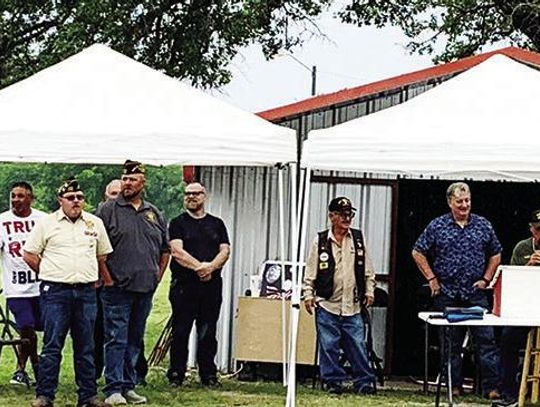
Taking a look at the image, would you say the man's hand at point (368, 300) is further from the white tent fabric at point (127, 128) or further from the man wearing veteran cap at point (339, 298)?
the white tent fabric at point (127, 128)

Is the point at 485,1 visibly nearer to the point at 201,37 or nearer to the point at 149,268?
Result: the point at 201,37

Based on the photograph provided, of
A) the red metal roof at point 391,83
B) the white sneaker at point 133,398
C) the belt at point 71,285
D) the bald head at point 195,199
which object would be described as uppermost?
the red metal roof at point 391,83

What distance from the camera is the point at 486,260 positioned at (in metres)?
8.49

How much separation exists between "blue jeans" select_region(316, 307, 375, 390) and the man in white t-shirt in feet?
6.92

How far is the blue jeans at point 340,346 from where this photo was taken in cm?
884

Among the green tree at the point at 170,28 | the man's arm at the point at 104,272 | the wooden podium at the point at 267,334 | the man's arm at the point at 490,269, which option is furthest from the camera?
the green tree at the point at 170,28

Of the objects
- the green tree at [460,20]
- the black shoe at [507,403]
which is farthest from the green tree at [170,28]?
the black shoe at [507,403]

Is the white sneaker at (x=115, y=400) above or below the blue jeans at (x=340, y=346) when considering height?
below

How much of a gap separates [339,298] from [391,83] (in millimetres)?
2243

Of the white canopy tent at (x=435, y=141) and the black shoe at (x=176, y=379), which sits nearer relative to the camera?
the white canopy tent at (x=435, y=141)

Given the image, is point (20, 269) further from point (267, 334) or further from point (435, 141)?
point (435, 141)

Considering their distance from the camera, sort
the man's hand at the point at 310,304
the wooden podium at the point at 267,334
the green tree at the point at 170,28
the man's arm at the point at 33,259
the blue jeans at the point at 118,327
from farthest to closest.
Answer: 1. the green tree at the point at 170,28
2. the wooden podium at the point at 267,334
3. the man's hand at the point at 310,304
4. the blue jeans at the point at 118,327
5. the man's arm at the point at 33,259

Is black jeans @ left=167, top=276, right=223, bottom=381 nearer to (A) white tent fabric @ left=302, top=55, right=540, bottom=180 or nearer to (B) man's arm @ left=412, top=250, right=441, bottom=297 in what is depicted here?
(B) man's arm @ left=412, top=250, right=441, bottom=297

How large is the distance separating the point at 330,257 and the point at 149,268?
1460mm
